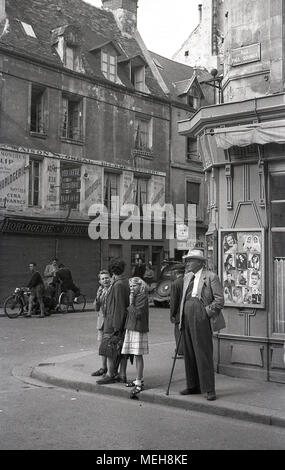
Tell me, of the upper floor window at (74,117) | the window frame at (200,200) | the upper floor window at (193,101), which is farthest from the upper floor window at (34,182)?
the upper floor window at (193,101)

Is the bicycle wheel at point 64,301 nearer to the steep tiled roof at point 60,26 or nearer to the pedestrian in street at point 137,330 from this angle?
the steep tiled roof at point 60,26

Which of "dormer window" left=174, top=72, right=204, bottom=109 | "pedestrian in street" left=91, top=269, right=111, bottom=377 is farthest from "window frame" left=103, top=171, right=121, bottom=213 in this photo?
"pedestrian in street" left=91, top=269, right=111, bottom=377

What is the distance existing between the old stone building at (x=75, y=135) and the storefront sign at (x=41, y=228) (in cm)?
5

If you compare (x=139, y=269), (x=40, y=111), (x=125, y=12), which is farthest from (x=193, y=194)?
(x=40, y=111)

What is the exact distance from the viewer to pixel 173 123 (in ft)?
100

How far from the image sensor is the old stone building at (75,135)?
22.8 metres

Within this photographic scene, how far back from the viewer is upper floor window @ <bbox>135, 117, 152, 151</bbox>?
2836 cm

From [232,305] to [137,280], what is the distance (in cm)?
168

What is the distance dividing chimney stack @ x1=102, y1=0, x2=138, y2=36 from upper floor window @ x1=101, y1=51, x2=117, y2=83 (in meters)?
4.01

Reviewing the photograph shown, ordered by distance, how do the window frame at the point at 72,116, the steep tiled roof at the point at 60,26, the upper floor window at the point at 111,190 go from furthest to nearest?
the upper floor window at the point at 111,190, the window frame at the point at 72,116, the steep tiled roof at the point at 60,26

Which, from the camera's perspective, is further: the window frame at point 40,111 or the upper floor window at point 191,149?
the upper floor window at point 191,149

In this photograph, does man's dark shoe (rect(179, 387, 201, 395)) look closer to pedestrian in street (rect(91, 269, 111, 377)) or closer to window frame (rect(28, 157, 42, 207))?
pedestrian in street (rect(91, 269, 111, 377))

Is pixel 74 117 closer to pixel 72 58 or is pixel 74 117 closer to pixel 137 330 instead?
pixel 72 58

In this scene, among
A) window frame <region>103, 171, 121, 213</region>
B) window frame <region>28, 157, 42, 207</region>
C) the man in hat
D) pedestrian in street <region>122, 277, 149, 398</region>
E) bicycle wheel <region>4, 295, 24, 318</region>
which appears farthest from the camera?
window frame <region>103, 171, 121, 213</region>
